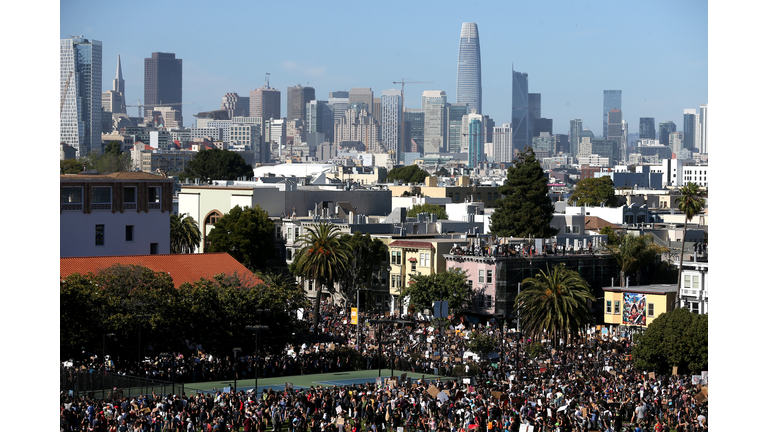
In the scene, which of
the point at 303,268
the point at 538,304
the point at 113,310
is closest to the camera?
the point at 113,310

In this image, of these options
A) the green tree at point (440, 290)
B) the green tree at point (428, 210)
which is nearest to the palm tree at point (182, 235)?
the green tree at point (440, 290)

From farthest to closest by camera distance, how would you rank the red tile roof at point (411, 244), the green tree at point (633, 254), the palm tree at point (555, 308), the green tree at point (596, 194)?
the green tree at point (596, 194) < the green tree at point (633, 254) < the red tile roof at point (411, 244) < the palm tree at point (555, 308)

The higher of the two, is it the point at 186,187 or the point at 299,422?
the point at 186,187

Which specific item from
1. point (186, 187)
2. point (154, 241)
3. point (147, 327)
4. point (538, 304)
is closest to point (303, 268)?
point (154, 241)

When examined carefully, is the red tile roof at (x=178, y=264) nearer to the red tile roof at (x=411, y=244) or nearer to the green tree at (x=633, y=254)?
the red tile roof at (x=411, y=244)

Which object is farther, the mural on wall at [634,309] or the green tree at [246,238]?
the green tree at [246,238]

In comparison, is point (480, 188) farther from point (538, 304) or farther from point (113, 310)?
point (113, 310)

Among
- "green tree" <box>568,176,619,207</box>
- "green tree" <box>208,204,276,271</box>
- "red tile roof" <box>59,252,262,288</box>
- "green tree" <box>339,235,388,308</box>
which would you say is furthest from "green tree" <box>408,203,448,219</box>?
"red tile roof" <box>59,252,262,288</box>
